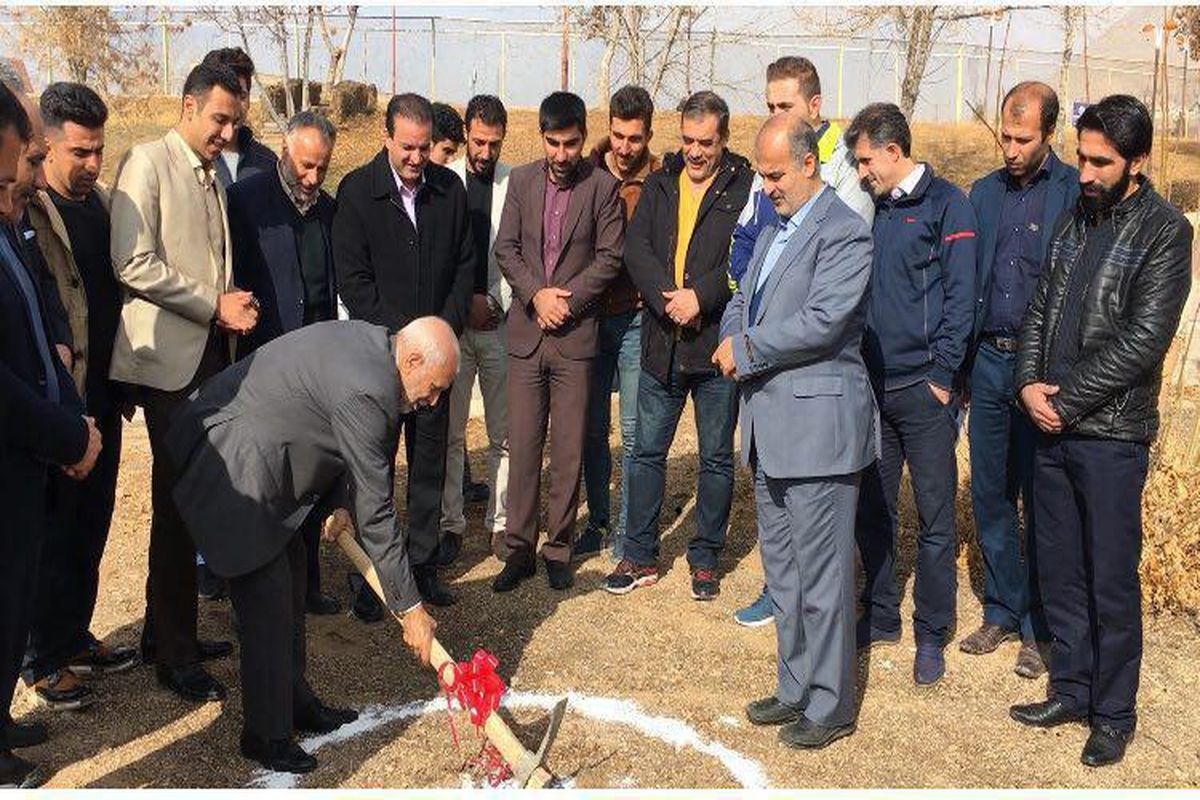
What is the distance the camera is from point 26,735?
456cm

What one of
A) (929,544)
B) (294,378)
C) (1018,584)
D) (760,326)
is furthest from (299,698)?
(1018,584)

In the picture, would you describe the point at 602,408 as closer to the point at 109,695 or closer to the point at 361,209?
the point at 361,209

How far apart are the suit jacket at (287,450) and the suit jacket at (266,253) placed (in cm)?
115

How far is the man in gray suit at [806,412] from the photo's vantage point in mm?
4484

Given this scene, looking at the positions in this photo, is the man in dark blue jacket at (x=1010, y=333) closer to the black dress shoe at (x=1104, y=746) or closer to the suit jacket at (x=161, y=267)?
the black dress shoe at (x=1104, y=746)

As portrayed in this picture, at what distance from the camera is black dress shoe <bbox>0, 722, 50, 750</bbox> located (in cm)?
453

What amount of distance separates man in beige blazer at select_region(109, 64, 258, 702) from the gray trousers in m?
2.25

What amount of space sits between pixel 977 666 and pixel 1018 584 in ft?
1.48

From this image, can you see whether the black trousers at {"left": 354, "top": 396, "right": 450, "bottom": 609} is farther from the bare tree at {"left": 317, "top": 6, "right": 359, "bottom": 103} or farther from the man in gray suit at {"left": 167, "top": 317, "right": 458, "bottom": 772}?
the bare tree at {"left": 317, "top": 6, "right": 359, "bottom": 103}

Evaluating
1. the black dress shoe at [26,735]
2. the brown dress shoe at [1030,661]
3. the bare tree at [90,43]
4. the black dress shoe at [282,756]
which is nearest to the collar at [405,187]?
the black dress shoe at [282,756]

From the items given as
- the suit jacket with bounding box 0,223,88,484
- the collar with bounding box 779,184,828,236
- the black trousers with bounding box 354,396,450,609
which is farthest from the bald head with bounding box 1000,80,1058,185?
the suit jacket with bounding box 0,223,88,484

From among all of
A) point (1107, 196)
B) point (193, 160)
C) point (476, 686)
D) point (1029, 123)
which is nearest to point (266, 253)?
Result: point (193, 160)

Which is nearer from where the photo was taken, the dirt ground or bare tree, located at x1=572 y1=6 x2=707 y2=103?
the dirt ground

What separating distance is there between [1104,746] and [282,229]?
3.90 meters
